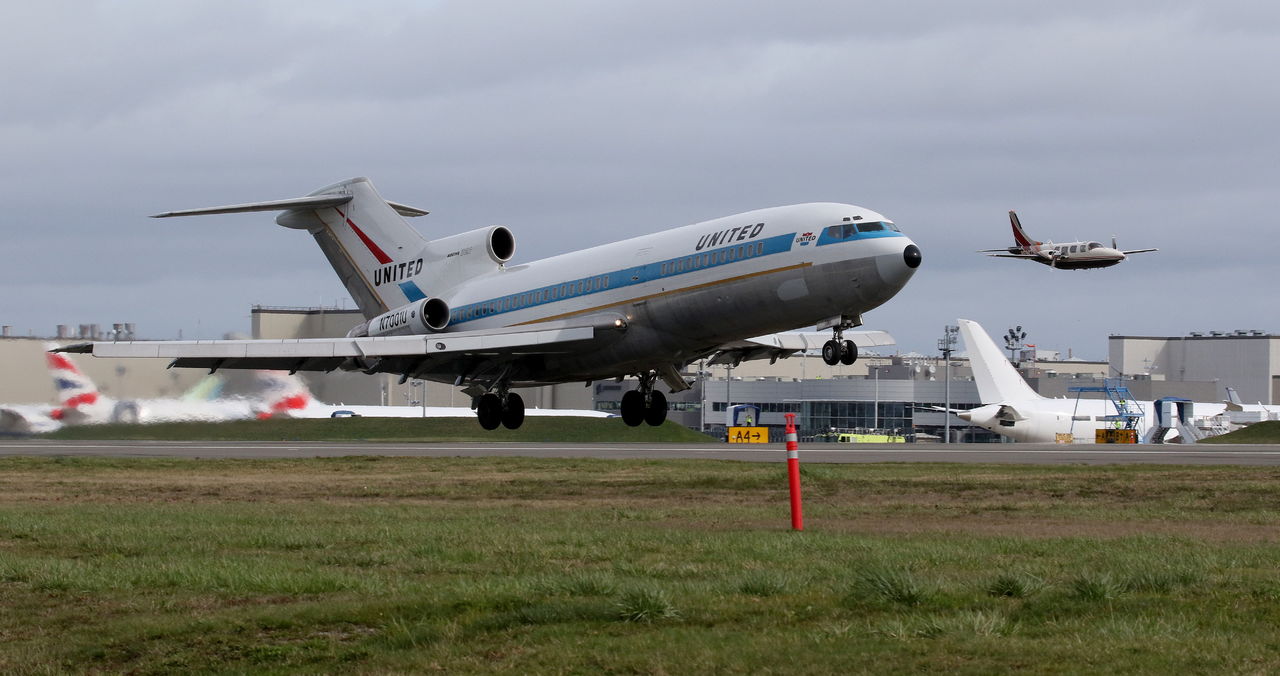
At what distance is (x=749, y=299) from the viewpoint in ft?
101

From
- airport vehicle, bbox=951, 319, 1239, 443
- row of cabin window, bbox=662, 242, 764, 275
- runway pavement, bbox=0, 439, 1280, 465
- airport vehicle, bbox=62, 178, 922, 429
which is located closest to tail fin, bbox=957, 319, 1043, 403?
airport vehicle, bbox=951, 319, 1239, 443

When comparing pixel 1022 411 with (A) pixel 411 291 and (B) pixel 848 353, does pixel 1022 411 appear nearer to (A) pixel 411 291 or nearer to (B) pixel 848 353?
(A) pixel 411 291

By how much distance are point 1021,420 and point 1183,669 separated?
227 ft

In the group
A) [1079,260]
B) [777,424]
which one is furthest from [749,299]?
[777,424]

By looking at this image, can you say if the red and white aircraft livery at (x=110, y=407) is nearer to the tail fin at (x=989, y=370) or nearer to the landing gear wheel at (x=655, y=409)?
the landing gear wheel at (x=655, y=409)

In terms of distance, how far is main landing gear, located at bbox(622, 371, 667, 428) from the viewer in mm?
38625

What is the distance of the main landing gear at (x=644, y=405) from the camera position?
38.6 metres

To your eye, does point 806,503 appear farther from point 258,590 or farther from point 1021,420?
point 1021,420

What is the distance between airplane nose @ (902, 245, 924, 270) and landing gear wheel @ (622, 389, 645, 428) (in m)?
11.0

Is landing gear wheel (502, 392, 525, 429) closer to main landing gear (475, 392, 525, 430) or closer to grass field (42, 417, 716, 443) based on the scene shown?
main landing gear (475, 392, 525, 430)

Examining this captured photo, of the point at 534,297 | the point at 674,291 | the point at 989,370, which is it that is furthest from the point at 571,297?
the point at 989,370

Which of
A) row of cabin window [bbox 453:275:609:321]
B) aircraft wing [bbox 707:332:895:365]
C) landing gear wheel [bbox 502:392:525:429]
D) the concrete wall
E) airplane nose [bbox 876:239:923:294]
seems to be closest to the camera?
airplane nose [bbox 876:239:923:294]

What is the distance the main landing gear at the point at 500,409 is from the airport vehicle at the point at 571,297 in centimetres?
4

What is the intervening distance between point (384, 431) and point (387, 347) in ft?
63.8
